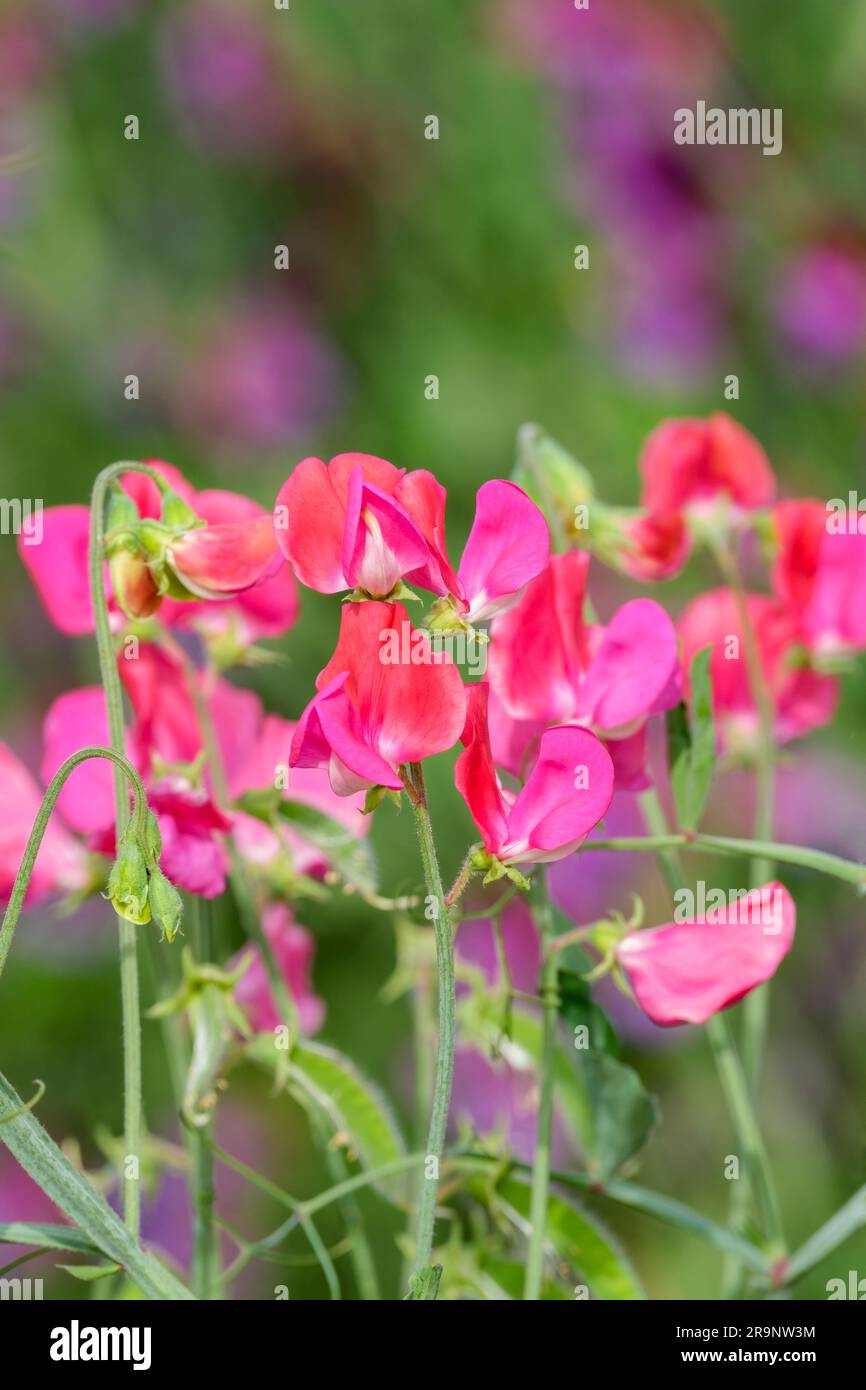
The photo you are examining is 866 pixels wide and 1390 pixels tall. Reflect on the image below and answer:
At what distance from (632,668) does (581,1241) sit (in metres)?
0.21

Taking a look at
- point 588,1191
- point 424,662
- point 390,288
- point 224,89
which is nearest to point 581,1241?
point 588,1191

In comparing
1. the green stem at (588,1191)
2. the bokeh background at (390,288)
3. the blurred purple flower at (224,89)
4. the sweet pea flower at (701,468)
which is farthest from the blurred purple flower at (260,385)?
the green stem at (588,1191)

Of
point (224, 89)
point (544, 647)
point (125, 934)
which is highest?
point (224, 89)

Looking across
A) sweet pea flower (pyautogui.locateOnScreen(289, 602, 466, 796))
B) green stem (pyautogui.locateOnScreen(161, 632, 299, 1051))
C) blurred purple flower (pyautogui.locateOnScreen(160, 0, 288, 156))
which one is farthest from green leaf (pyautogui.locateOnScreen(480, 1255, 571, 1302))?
blurred purple flower (pyautogui.locateOnScreen(160, 0, 288, 156))

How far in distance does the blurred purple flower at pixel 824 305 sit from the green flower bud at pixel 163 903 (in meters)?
1.89

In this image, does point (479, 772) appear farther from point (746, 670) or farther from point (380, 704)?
point (746, 670)

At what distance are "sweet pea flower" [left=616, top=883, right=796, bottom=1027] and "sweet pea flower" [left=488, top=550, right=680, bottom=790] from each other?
6cm

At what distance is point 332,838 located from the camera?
561mm

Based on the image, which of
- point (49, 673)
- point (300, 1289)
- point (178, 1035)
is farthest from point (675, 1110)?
point (178, 1035)


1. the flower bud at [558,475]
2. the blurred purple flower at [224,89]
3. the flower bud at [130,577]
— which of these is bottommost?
the flower bud at [130,577]

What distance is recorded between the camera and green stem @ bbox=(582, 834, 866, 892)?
46cm

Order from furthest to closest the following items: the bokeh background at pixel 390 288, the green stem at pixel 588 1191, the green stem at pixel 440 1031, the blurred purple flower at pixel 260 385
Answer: the blurred purple flower at pixel 260 385
the bokeh background at pixel 390 288
the green stem at pixel 588 1191
the green stem at pixel 440 1031

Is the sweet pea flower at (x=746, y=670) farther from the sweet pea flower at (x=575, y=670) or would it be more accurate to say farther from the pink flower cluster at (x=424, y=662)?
the sweet pea flower at (x=575, y=670)

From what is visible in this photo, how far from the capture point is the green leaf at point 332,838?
0.56m
